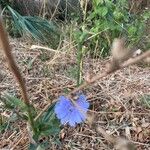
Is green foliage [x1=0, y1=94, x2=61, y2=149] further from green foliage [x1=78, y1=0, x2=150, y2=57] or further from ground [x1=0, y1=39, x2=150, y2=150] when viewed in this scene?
green foliage [x1=78, y1=0, x2=150, y2=57]

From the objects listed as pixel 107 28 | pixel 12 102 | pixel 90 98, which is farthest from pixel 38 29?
pixel 12 102

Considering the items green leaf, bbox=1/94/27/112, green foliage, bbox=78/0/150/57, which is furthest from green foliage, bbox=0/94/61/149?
green foliage, bbox=78/0/150/57

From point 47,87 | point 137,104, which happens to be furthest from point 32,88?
point 137,104

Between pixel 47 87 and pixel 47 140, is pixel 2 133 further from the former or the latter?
pixel 47 87

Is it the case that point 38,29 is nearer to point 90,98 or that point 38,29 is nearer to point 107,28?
point 107,28

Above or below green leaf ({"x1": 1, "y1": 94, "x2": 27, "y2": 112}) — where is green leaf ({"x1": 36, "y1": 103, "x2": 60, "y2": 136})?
below
